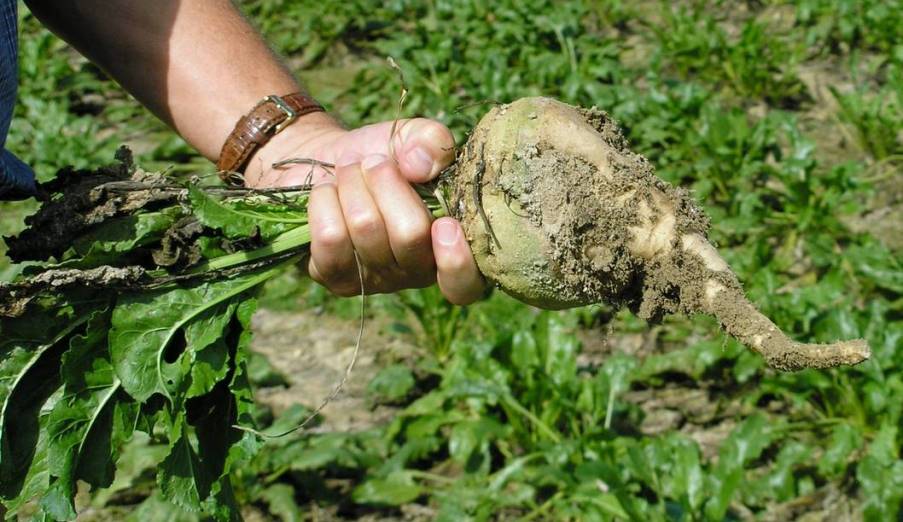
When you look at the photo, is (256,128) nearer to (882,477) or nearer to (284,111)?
(284,111)

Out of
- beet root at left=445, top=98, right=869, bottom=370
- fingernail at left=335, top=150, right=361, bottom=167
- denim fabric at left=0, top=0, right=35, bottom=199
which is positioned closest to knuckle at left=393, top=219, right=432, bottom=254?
beet root at left=445, top=98, right=869, bottom=370

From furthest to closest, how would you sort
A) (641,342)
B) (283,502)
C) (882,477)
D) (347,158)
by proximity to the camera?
(641,342) → (283,502) → (882,477) → (347,158)

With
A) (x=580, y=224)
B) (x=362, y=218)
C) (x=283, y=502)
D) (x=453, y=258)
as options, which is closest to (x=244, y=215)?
(x=362, y=218)

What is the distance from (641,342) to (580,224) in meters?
1.98

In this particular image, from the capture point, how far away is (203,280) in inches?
87.4

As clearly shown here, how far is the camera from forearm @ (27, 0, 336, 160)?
246cm

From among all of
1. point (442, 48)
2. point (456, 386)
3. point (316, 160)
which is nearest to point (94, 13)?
point (316, 160)

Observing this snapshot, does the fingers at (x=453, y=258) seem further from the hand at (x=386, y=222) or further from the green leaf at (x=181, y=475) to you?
the green leaf at (x=181, y=475)

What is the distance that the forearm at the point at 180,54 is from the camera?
2465 mm

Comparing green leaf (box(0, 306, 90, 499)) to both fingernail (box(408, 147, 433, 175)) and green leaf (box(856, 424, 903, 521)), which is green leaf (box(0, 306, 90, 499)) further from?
green leaf (box(856, 424, 903, 521))

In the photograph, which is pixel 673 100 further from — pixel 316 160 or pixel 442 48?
pixel 316 160

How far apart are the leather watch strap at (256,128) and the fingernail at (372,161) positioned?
16.6 inches

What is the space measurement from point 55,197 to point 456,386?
1788 mm

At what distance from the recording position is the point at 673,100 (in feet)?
16.9
